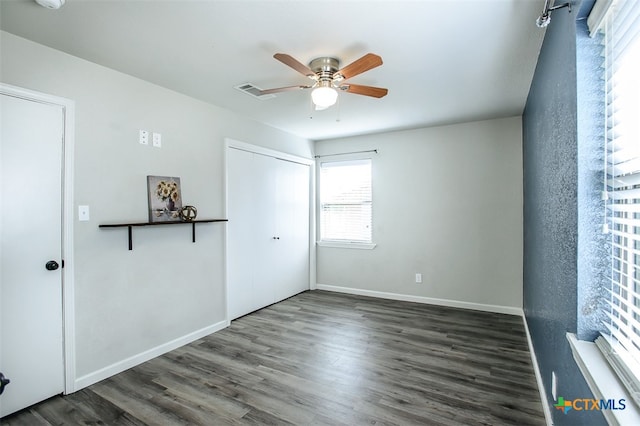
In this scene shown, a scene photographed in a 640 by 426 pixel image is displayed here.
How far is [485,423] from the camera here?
1.97 metres

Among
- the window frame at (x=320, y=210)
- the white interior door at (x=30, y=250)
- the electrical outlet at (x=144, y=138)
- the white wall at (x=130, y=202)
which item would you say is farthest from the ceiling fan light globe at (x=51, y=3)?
the window frame at (x=320, y=210)

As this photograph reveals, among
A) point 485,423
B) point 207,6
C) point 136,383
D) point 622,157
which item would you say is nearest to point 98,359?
point 136,383

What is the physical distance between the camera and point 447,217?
4379 millimetres

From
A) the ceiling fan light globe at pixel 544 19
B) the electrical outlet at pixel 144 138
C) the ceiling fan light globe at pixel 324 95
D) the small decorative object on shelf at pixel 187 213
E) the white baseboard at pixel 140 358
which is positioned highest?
the ceiling fan light globe at pixel 544 19

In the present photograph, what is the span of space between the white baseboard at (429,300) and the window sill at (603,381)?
3186 millimetres

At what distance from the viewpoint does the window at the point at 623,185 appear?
3.24 ft

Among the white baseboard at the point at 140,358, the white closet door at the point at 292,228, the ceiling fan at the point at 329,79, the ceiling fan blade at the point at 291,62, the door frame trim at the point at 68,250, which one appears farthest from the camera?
the white closet door at the point at 292,228

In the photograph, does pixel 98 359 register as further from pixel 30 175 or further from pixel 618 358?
pixel 618 358

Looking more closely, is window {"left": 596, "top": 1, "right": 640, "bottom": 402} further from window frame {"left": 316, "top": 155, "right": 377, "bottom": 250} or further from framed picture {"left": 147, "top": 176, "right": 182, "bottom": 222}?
window frame {"left": 316, "top": 155, "right": 377, "bottom": 250}

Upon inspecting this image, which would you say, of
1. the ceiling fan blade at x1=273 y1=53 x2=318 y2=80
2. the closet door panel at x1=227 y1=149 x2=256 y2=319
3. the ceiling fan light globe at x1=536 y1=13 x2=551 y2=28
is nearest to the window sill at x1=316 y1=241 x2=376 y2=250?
the closet door panel at x1=227 y1=149 x2=256 y2=319

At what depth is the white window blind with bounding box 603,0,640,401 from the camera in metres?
0.99

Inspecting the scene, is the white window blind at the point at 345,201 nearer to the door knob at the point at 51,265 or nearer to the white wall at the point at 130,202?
the white wall at the point at 130,202

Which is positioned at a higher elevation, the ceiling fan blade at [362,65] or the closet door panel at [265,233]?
the ceiling fan blade at [362,65]

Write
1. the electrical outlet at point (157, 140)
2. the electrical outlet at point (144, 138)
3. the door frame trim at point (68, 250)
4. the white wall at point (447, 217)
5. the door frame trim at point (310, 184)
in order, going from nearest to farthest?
1. the door frame trim at point (68, 250)
2. the electrical outlet at point (144, 138)
3. the electrical outlet at point (157, 140)
4. the door frame trim at point (310, 184)
5. the white wall at point (447, 217)
